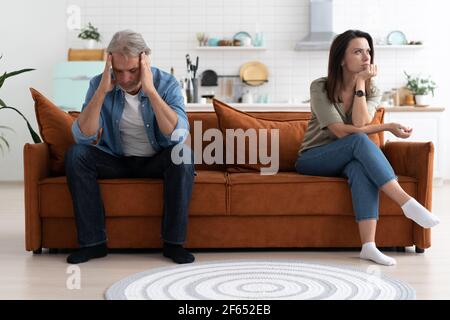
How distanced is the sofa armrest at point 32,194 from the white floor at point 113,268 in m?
0.09

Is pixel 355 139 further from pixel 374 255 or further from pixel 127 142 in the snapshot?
pixel 127 142

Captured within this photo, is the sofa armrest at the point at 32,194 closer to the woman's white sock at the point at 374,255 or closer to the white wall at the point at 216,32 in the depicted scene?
the woman's white sock at the point at 374,255

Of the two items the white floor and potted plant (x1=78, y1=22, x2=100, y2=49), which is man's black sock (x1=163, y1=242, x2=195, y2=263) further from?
potted plant (x1=78, y1=22, x2=100, y2=49)

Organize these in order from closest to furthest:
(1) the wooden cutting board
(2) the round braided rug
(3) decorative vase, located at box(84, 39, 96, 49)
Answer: (2) the round braided rug, (1) the wooden cutting board, (3) decorative vase, located at box(84, 39, 96, 49)

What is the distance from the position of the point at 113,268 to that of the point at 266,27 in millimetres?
4874

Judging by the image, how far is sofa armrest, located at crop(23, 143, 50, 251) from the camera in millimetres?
3240

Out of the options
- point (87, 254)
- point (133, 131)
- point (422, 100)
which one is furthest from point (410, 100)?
point (87, 254)

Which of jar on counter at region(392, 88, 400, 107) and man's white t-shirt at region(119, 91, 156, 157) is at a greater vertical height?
jar on counter at region(392, 88, 400, 107)

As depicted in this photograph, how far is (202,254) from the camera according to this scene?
3.31 meters

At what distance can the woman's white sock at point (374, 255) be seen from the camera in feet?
9.97

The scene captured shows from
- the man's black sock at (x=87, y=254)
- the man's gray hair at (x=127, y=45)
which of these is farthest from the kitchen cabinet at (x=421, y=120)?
the man's black sock at (x=87, y=254)

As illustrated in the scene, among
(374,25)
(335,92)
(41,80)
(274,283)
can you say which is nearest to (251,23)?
(374,25)

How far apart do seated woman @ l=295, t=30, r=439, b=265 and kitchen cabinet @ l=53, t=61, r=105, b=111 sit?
12.3 ft

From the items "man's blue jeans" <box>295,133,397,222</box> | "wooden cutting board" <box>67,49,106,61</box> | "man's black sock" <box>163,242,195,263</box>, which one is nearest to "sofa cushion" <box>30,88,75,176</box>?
"man's black sock" <box>163,242,195,263</box>
